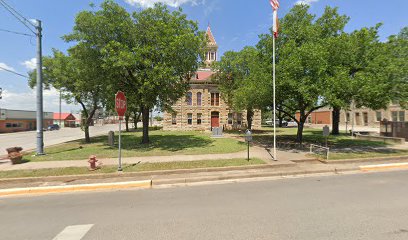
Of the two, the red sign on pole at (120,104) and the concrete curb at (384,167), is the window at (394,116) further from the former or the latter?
the red sign on pole at (120,104)

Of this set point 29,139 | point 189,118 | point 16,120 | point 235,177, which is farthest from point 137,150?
point 16,120

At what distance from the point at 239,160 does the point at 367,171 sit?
5.52 meters

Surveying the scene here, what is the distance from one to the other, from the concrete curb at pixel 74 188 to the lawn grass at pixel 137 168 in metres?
1.24

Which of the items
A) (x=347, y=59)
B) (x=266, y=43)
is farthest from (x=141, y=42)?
(x=347, y=59)

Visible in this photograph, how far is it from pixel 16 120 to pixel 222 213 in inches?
2474

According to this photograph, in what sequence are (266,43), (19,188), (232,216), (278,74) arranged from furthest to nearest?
(266,43)
(278,74)
(19,188)
(232,216)

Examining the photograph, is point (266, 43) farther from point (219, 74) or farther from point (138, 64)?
point (219, 74)

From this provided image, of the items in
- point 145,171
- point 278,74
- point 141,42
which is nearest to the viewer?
point 145,171

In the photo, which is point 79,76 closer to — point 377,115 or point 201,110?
point 201,110

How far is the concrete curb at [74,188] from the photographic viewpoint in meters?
6.57

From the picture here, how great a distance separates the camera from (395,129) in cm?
1950

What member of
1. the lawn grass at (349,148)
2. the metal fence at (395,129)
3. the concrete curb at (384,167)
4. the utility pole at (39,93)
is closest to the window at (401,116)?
the metal fence at (395,129)

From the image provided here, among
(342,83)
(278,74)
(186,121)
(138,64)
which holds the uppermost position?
(138,64)

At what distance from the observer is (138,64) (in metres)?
12.6
